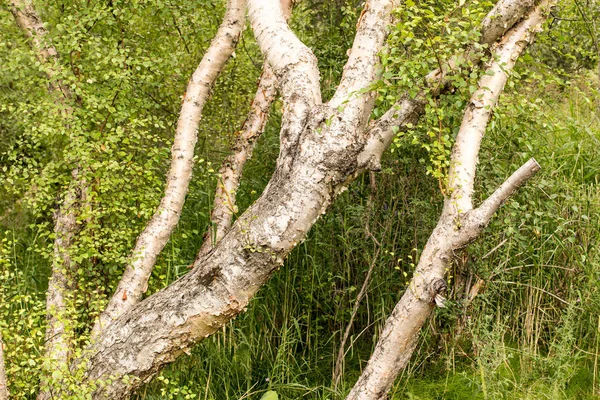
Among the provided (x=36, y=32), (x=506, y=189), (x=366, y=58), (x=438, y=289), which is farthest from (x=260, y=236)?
(x=36, y=32)

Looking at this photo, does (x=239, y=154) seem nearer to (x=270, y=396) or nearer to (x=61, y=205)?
(x=61, y=205)

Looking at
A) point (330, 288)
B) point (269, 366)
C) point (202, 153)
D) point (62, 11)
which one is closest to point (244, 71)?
point (202, 153)

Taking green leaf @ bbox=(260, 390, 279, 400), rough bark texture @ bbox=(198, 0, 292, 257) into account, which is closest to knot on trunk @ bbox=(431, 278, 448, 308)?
green leaf @ bbox=(260, 390, 279, 400)

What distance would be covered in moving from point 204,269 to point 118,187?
4.24 ft

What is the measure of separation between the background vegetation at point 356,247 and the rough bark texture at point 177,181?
124 mm

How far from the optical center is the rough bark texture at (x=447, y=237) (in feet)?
10.8

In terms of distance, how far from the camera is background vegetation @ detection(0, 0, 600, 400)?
4.08 meters

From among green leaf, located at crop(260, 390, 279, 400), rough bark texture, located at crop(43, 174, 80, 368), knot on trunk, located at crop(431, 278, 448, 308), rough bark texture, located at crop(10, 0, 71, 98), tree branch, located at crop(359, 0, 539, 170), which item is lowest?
green leaf, located at crop(260, 390, 279, 400)

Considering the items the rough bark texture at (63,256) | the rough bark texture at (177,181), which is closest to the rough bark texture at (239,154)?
the rough bark texture at (177,181)

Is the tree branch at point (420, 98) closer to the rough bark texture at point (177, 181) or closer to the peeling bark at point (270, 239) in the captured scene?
the peeling bark at point (270, 239)

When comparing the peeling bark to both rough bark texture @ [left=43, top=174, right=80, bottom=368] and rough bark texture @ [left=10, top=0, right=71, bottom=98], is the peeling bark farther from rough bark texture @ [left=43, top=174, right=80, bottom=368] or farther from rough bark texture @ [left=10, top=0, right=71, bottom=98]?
rough bark texture @ [left=10, top=0, right=71, bottom=98]

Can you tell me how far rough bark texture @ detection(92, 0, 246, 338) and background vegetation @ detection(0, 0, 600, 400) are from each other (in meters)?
0.12

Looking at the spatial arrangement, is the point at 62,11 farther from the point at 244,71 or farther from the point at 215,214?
the point at 215,214

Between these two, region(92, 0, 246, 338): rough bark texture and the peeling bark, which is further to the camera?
region(92, 0, 246, 338): rough bark texture
